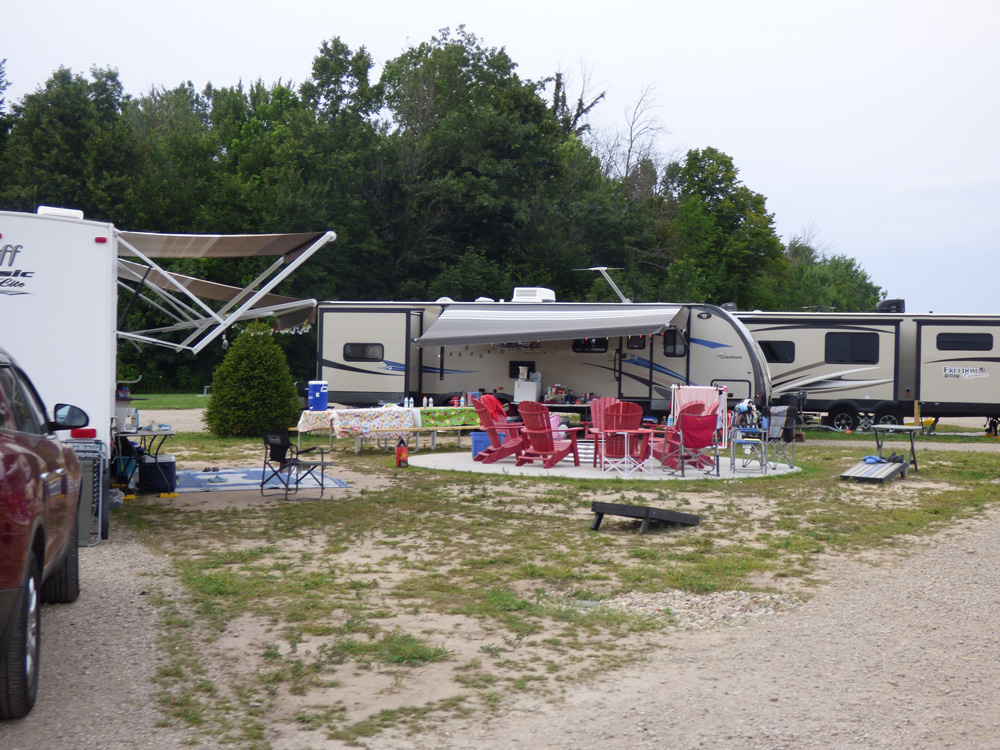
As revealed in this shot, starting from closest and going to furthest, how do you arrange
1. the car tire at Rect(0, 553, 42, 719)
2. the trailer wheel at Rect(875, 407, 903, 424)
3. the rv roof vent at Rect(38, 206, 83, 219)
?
the car tire at Rect(0, 553, 42, 719)
the rv roof vent at Rect(38, 206, 83, 219)
the trailer wheel at Rect(875, 407, 903, 424)

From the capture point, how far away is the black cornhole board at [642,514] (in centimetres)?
787

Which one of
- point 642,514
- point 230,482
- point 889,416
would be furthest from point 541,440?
point 889,416

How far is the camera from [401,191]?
113 ft

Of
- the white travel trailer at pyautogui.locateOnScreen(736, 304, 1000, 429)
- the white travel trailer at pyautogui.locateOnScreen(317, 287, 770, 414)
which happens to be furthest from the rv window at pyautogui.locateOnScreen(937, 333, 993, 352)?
the white travel trailer at pyautogui.locateOnScreen(317, 287, 770, 414)

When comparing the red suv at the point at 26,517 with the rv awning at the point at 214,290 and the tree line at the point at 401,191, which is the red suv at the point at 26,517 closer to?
the rv awning at the point at 214,290

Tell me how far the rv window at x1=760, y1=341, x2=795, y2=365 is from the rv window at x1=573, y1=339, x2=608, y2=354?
154 inches

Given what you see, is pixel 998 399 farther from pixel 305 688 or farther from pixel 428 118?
pixel 428 118

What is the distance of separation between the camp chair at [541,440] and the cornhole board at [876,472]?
3.59 m

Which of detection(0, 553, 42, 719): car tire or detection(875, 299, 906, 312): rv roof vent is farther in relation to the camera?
detection(875, 299, 906, 312): rv roof vent

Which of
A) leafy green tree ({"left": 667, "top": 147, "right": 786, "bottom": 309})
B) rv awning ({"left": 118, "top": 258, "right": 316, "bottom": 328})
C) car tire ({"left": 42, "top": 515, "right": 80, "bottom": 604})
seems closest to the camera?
car tire ({"left": 42, "top": 515, "right": 80, "bottom": 604})

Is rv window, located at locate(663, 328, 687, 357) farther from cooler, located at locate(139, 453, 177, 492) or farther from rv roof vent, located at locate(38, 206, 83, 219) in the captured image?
rv roof vent, located at locate(38, 206, 83, 219)

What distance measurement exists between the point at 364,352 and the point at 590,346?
444 centimetres

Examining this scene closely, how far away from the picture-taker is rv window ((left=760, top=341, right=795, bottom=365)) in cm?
1867

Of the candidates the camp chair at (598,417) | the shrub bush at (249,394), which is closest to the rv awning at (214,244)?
the camp chair at (598,417)
